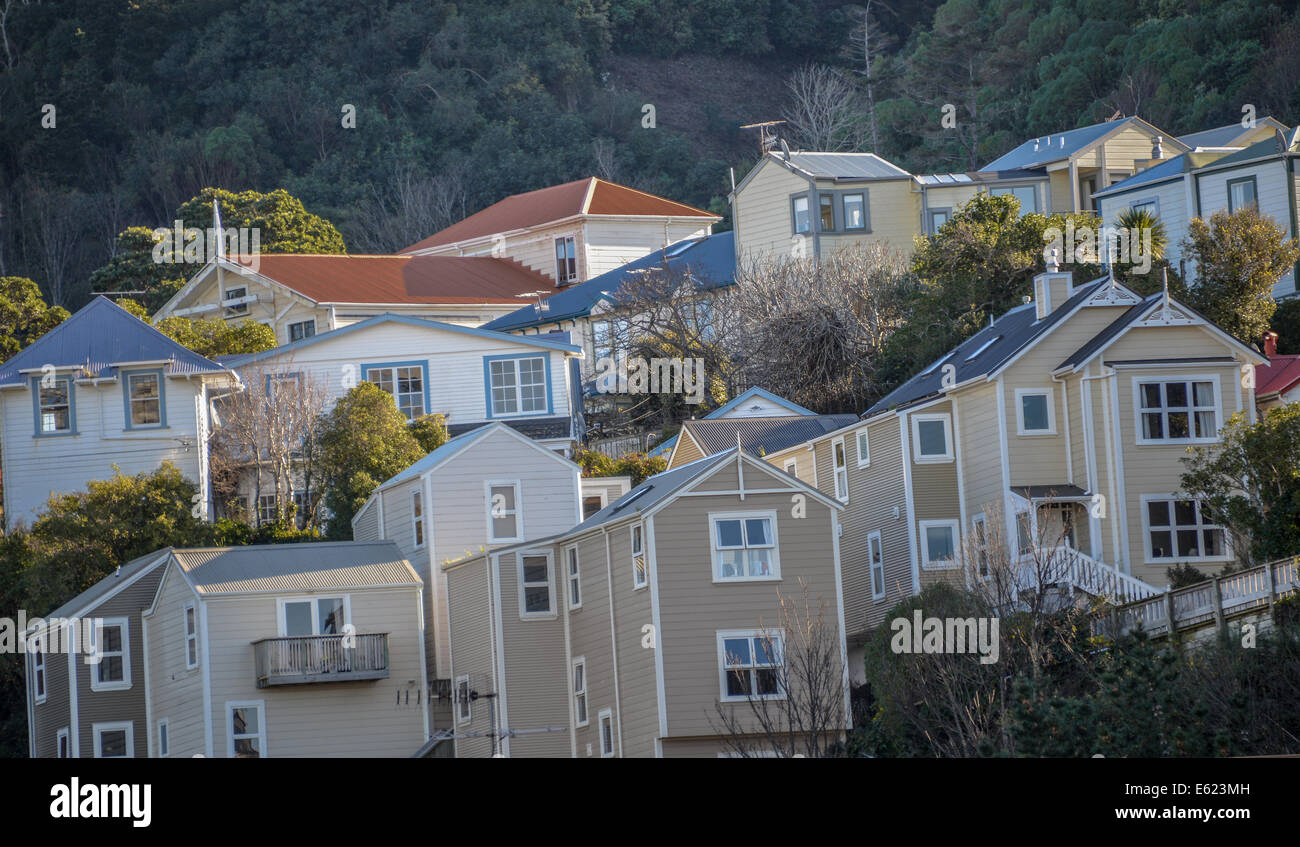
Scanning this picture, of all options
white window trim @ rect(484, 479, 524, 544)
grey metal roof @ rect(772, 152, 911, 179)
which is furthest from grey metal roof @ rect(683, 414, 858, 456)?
grey metal roof @ rect(772, 152, 911, 179)

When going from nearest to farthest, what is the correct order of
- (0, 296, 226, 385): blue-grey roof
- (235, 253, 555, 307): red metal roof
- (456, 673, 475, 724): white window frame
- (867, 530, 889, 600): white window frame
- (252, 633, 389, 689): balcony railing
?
(252, 633, 389, 689): balcony railing, (456, 673, 475, 724): white window frame, (867, 530, 889, 600): white window frame, (0, 296, 226, 385): blue-grey roof, (235, 253, 555, 307): red metal roof

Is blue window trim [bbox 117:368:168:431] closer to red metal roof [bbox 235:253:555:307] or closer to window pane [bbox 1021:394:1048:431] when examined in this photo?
red metal roof [bbox 235:253:555:307]

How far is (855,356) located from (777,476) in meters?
17.8

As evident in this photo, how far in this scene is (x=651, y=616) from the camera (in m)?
35.1

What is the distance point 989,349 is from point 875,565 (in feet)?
18.6

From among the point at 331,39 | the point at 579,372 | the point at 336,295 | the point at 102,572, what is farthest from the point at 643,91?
the point at 102,572

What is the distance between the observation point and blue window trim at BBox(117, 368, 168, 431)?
51.5 metres

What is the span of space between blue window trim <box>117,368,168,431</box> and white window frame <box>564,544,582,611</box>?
18.0 m

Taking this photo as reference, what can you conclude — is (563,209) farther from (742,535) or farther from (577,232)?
(742,535)

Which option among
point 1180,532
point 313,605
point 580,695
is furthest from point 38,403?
point 1180,532

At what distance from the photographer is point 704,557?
35625mm

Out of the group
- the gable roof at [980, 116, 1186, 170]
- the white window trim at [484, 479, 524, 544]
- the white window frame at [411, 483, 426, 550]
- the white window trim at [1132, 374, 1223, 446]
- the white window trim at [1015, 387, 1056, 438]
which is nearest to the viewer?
the white window trim at [1132, 374, 1223, 446]

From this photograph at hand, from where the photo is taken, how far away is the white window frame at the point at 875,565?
41.5m

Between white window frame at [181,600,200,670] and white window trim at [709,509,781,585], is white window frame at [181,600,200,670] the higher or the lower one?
the lower one
